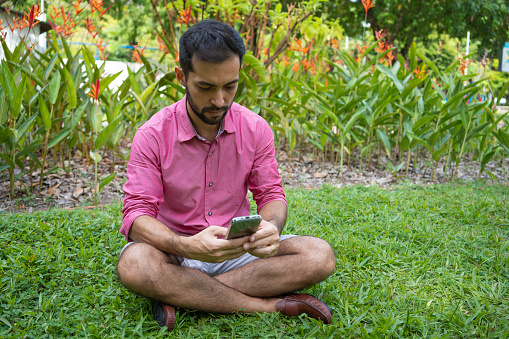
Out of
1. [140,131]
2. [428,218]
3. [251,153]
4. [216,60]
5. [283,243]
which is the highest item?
[216,60]

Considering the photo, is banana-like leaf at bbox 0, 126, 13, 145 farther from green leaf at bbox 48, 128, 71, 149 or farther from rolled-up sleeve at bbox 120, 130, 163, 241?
rolled-up sleeve at bbox 120, 130, 163, 241

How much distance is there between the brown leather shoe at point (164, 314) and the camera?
1.77m

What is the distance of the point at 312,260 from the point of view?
1.95 metres

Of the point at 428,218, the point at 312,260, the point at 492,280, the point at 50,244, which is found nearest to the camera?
the point at 312,260

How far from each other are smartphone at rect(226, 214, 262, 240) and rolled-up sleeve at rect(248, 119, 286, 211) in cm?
46

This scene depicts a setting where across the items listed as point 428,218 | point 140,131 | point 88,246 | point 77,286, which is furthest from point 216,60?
point 428,218

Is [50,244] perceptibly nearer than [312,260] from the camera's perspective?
No

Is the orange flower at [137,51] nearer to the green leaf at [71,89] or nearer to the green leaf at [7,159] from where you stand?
the green leaf at [71,89]

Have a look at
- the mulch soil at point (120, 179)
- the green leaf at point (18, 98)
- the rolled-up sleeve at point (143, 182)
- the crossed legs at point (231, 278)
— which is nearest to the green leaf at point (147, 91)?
the mulch soil at point (120, 179)

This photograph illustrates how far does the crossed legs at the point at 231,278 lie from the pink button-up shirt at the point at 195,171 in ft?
0.66

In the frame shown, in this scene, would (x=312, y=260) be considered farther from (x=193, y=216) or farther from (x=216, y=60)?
(x=216, y=60)

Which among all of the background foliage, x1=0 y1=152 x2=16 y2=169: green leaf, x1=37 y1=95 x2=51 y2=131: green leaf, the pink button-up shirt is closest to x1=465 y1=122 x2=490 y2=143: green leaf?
the background foliage

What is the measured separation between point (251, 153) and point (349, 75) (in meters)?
2.86

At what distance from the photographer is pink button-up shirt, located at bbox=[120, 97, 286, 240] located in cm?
195
